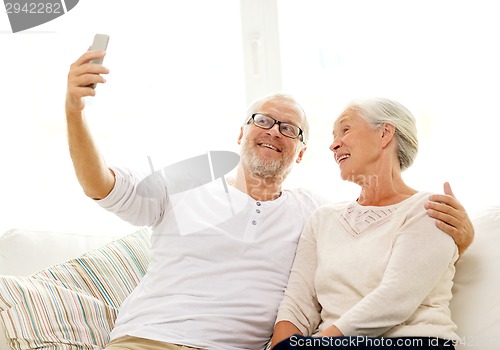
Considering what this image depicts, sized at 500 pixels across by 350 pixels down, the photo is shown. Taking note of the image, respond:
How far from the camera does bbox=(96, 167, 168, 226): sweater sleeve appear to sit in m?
1.97

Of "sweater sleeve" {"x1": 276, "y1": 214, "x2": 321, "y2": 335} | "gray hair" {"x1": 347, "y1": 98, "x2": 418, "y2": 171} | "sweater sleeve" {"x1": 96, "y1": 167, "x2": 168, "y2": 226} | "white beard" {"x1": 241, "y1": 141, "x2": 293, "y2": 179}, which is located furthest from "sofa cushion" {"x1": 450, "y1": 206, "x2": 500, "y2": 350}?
"sweater sleeve" {"x1": 96, "y1": 167, "x2": 168, "y2": 226}

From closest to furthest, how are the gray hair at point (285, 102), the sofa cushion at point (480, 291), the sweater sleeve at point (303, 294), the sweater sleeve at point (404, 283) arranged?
1. the sweater sleeve at point (404, 283)
2. the sofa cushion at point (480, 291)
3. the sweater sleeve at point (303, 294)
4. the gray hair at point (285, 102)

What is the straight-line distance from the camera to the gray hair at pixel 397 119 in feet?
6.38

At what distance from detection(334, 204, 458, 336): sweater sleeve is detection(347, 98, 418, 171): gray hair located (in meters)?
0.34

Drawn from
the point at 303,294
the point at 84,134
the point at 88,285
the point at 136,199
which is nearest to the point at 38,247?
the point at 88,285

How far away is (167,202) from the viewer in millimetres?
2127

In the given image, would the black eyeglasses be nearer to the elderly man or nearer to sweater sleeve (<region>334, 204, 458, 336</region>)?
the elderly man

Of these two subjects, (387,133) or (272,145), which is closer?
(387,133)

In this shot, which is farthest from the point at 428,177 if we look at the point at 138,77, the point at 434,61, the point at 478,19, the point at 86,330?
the point at 86,330

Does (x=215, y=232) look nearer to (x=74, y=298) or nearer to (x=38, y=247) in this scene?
(x=74, y=298)

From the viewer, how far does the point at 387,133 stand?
76.3 inches

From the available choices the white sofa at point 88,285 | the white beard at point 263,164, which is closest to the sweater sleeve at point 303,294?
the white beard at point 263,164

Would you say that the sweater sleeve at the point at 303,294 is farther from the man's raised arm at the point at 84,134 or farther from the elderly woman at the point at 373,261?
the man's raised arm at the point at 84,134

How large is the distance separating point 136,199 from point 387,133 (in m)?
0.82
